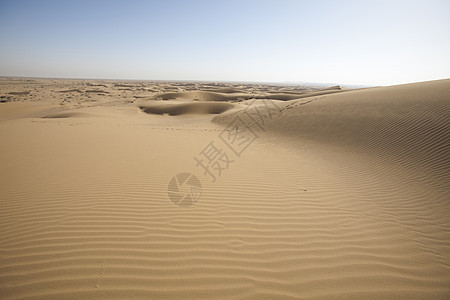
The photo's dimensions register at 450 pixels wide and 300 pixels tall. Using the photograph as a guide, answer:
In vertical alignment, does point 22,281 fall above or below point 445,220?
below

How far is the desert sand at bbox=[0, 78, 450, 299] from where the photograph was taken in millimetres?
2084

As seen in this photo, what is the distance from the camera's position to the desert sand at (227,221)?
2.08 m

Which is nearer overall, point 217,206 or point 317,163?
point 217,206

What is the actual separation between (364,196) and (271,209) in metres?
2.10

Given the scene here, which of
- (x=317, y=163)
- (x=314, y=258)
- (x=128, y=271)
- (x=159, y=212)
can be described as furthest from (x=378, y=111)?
(x=128, y=271)

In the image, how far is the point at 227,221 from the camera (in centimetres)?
311

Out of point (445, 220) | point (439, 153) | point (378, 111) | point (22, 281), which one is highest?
point (378, 111)

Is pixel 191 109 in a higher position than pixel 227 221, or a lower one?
higher

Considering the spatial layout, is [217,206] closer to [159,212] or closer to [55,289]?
[159,212]

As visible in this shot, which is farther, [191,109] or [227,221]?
[191,109]

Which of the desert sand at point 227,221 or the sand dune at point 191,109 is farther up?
the sand dune at point 191,109

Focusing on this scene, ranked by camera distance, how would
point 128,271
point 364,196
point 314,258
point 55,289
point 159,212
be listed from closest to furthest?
point 55,289 < point 128,271 < point 314,258 < point 159,212 < point 364,196

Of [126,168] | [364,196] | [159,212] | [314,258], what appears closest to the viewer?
[314,258]

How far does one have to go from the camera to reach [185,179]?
4.75 meters
